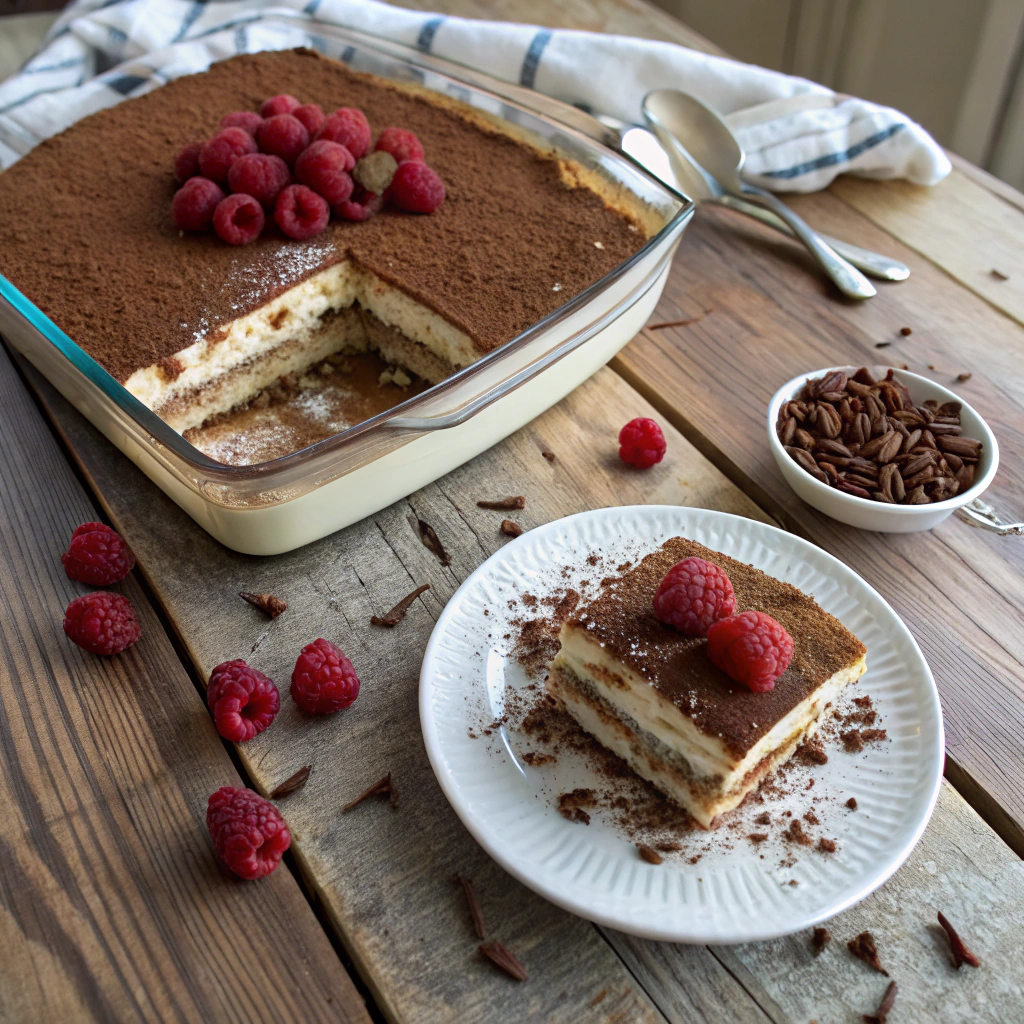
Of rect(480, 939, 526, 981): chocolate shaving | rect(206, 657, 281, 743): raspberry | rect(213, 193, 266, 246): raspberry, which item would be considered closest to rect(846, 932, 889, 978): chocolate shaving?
rect(480, 939, 526, 981): chocolate shaving

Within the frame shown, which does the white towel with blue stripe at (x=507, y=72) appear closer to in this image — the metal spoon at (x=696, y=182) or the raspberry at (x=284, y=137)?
the metal spoon at (x=696, y=182)

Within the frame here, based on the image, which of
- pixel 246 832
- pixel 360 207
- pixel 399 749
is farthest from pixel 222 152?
pixel 246 832

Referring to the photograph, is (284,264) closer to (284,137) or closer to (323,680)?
(284,137)

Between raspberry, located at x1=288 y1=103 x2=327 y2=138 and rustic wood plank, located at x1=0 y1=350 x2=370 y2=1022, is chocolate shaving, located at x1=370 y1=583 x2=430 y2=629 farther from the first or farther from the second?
raspberry, located at x1=288 y1=103 x2=327 y2=138

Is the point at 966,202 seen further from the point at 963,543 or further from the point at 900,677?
the point at 900,677

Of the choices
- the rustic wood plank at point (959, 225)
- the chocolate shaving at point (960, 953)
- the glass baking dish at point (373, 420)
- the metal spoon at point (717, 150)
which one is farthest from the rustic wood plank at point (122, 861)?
the rustic wood plank at point (959, 225)

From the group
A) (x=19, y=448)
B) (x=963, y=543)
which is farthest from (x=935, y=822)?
(x=19, y=448)
